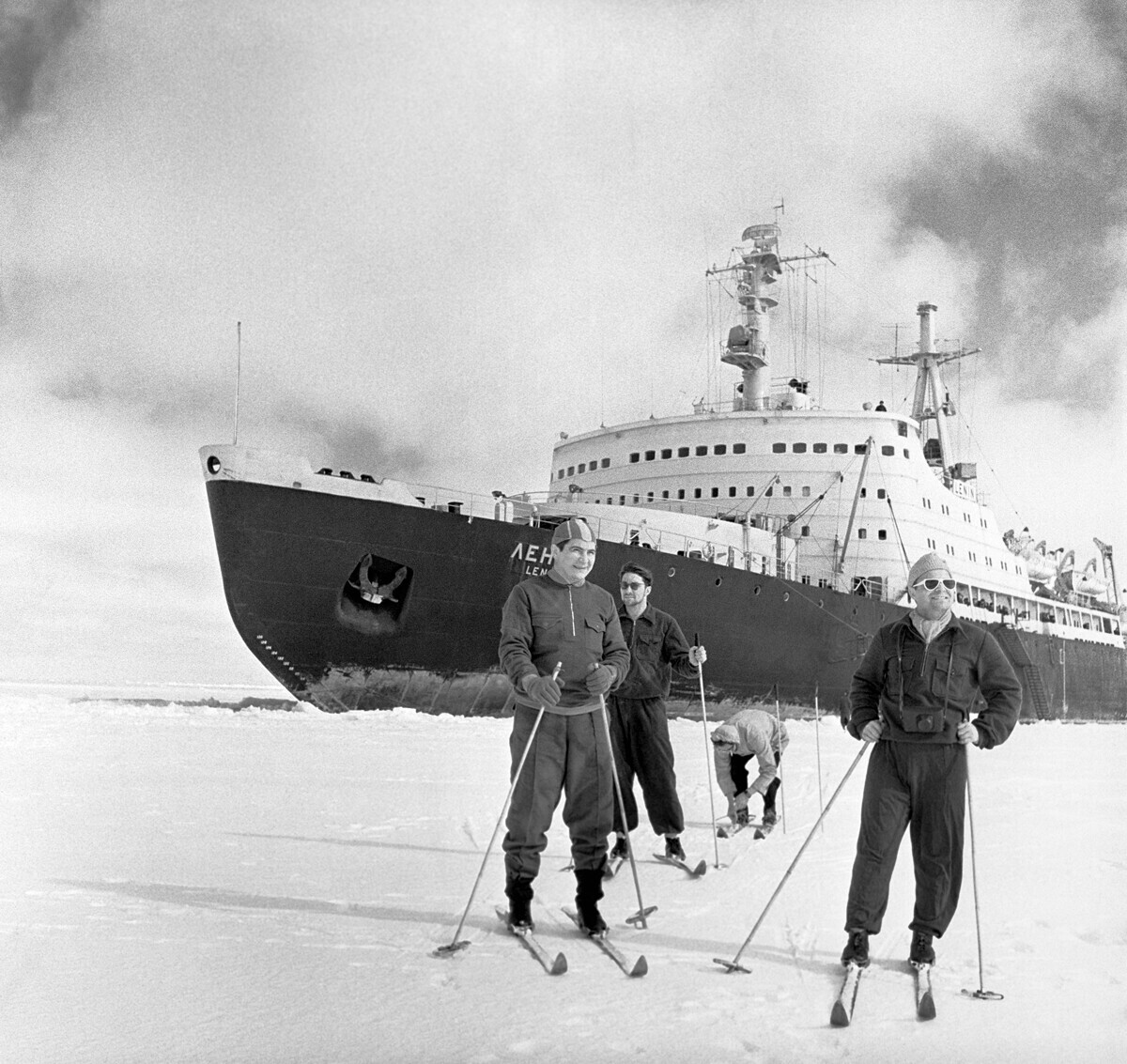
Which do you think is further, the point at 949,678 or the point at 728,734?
the point at 728,734

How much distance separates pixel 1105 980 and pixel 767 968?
985 millimetres

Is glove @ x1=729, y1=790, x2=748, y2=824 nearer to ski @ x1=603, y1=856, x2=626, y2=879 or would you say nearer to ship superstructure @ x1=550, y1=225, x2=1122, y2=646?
ski @ x1=603, y1=856, x2=626, y2=879

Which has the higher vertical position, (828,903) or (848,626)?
(848,626)

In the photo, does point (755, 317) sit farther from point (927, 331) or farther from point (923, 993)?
point (923, 993)

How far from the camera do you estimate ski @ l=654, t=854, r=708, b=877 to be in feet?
14.2

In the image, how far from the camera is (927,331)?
29.7 m

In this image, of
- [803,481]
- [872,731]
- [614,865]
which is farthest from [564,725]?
[803,481]

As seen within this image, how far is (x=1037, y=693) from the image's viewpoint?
2330cm

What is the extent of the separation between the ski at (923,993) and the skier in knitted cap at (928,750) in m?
0.03

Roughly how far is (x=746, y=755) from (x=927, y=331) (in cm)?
2709

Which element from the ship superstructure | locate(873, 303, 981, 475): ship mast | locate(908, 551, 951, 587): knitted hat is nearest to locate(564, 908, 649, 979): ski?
locate(908, 551, 951, 587): knitted hat

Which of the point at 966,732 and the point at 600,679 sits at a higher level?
the point at 600,679

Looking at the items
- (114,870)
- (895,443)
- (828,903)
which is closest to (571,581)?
(828,903)

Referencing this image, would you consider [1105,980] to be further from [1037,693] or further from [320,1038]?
[1037,693]
